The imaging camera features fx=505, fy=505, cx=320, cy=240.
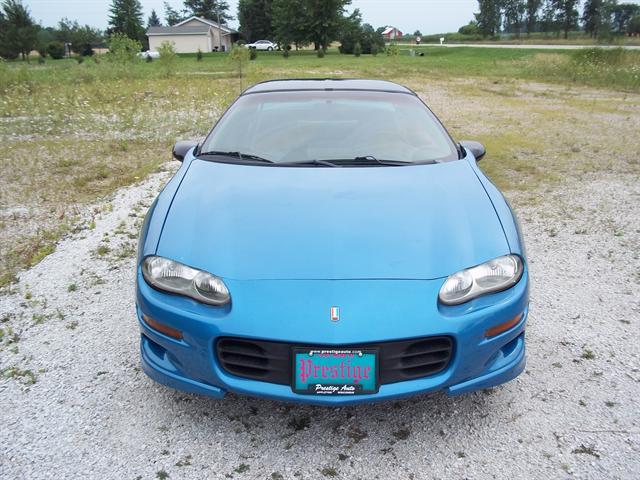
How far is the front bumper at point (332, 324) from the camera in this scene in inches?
70.7

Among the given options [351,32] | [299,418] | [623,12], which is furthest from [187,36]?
[299,418]

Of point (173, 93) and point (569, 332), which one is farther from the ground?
point (173, 93)

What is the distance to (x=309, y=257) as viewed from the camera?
1994 millimetres

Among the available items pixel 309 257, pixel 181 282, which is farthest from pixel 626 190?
pixel 181 282

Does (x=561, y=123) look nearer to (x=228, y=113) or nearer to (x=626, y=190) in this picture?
(x=626, y=190)

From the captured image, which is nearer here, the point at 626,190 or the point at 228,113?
the point at 228,113

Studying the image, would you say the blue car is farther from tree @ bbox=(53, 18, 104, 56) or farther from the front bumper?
tree @ bbox=(53, 18, 104, 56)

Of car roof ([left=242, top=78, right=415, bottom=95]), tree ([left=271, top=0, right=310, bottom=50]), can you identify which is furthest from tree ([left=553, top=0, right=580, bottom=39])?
car roof ([left=242, top=78, right=415, bottom=95])

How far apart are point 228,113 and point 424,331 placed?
6.99 feet

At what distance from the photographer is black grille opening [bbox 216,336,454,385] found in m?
1.81

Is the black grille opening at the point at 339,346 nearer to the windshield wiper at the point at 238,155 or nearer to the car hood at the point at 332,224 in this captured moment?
the car hood at the point at 332,224

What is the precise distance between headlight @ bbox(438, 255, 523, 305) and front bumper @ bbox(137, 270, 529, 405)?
0.10ft

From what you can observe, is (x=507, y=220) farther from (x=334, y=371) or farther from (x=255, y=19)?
(x=255, y=19)

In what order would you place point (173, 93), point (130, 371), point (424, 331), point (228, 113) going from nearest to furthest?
point (424, 331) < point (130, 371) < point (228, 113) < point (173, 93)
